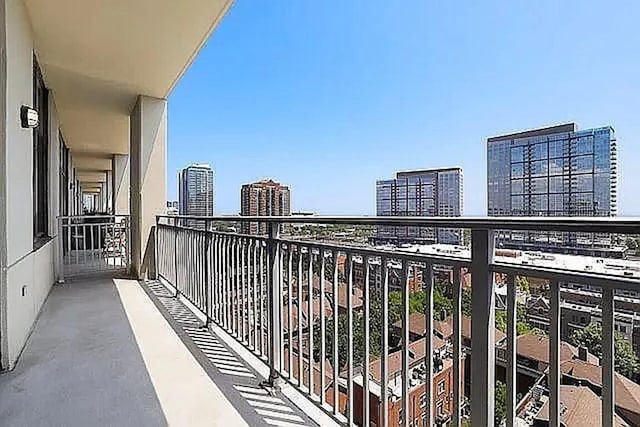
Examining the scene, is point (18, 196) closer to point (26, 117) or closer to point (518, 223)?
point (26, 117)

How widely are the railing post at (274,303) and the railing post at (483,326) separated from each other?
129cm

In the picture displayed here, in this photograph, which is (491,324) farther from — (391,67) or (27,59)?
(391,67)

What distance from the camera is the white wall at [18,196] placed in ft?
8.90

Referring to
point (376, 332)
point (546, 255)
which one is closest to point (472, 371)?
point (546, 255)

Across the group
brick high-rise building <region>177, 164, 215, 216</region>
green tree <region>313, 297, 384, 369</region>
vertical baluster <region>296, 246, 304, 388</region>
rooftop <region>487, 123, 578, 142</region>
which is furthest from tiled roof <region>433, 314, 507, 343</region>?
brick high-rise building <region>177, 164, 215, 216</region>

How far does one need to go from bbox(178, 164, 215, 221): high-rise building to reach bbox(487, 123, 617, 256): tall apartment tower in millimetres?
5288

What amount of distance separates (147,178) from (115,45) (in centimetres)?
222

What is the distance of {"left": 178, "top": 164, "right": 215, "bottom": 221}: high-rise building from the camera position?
306 inches

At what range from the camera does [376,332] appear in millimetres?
1624

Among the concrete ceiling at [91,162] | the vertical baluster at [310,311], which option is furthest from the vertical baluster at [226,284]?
the concrete ceiling at [91,162]

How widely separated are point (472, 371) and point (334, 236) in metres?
0.79

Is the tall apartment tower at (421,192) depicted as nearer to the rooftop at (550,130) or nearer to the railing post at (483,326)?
the rooftop at (550,130)

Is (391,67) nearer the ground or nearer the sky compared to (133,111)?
nearer the sky

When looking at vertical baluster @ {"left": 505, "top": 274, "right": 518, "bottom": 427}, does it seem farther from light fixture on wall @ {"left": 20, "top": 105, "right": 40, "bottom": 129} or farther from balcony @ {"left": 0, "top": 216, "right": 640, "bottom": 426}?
light fixture on wall @ {"left": 20, "top": 105, "right": 40, "bottom": 129}
